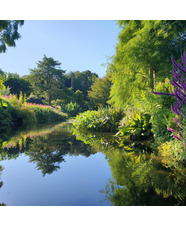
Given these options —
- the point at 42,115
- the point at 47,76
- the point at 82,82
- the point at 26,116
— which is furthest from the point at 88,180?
the point at 82,82

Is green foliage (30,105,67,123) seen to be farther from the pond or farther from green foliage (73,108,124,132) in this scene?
the pond

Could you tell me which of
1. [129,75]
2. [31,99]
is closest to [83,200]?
[129,75]

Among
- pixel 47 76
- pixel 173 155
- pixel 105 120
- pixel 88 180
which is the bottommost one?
pixel 88 180

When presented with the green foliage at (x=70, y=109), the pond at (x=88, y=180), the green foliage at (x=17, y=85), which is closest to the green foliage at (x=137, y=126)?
the pond at (x=88, y=180)

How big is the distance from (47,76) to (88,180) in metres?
28.7

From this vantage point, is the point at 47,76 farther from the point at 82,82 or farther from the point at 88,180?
the point at 88,180

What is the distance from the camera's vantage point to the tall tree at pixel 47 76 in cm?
2848

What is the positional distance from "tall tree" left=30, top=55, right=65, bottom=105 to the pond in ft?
85.3

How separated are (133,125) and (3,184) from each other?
139 inches

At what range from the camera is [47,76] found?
2908cm

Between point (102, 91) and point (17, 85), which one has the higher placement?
point (17, 85)

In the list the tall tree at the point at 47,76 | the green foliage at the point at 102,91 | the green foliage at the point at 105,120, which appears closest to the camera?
the green foliage at the point at 105,120

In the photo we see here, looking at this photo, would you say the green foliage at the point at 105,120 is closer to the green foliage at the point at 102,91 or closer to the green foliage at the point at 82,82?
the green foliage at the point at 102,91

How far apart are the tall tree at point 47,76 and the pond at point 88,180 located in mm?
25996
